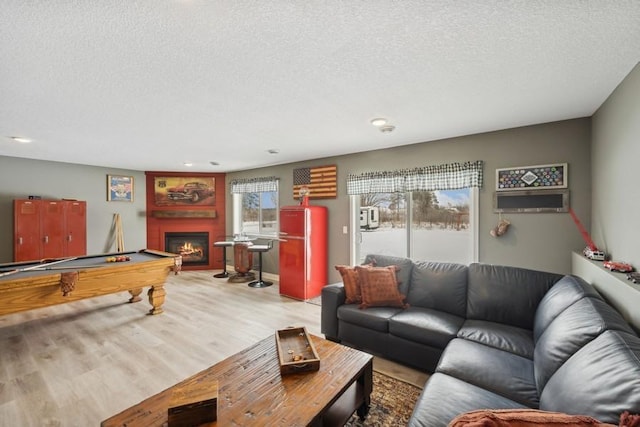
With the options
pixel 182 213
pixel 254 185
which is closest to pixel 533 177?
pixel 254 185

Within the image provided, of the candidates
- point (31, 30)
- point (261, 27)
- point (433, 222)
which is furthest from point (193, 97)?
point (433, 222)

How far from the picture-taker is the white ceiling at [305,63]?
52.3 inches

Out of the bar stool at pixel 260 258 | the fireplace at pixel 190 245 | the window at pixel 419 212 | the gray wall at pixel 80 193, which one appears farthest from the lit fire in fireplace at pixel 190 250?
the window at pixel 419 212

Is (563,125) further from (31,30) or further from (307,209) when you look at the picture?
(31,30)

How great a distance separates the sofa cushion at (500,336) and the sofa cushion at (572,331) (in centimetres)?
24

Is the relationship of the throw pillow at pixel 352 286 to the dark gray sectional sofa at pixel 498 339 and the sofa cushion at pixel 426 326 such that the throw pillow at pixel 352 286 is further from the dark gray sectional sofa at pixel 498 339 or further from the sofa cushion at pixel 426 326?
the sofa cushion at pixel 426 326

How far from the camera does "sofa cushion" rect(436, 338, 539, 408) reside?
4.85 ft

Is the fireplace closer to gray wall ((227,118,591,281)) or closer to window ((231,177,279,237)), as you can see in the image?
window ((231,177,279,237))

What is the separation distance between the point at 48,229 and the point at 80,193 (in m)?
0.94

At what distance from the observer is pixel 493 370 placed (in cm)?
163

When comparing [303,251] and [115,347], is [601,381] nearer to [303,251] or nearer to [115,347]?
[303,251]

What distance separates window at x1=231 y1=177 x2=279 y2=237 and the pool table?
2.37 m

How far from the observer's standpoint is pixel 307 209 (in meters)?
4.37

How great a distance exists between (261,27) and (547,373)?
239 centimetres
